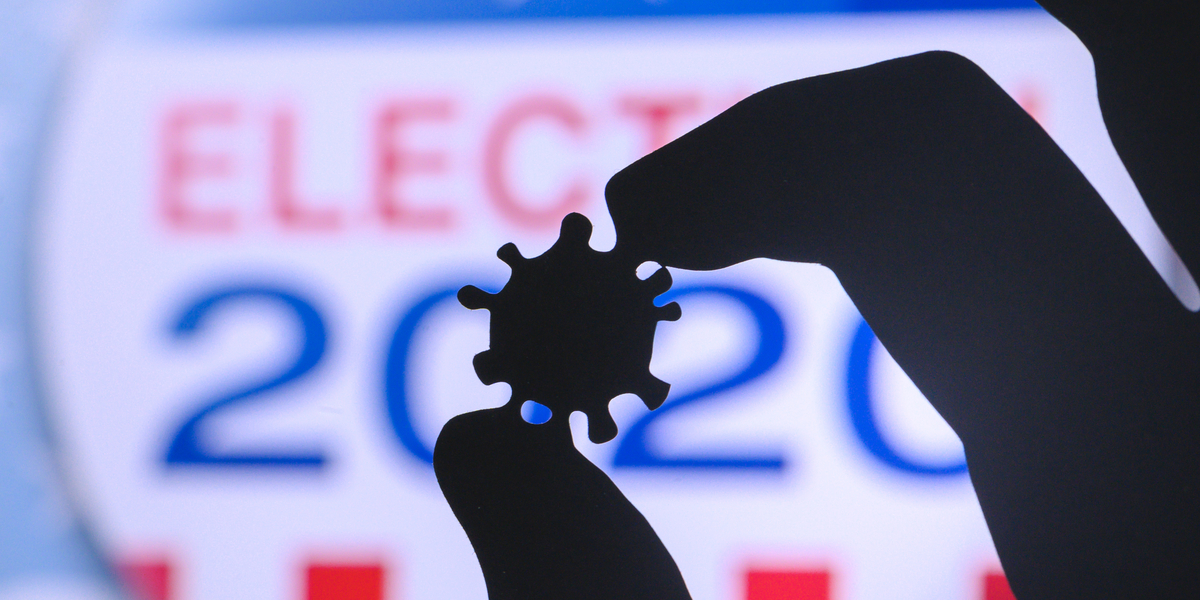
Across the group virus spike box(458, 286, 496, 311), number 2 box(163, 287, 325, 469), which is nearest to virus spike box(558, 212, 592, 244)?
virus spike box(458, 286, 496, 311)

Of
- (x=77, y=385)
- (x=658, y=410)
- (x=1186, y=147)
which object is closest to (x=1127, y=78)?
(x=1186, y=147)

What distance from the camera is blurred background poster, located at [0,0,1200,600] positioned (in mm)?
975

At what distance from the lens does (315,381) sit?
101cm

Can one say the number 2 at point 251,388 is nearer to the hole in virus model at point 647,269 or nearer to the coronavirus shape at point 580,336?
the coronavirus shape at point 580,336

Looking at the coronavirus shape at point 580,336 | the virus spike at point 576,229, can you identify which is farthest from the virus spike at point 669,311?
the virus spike at point 576,229

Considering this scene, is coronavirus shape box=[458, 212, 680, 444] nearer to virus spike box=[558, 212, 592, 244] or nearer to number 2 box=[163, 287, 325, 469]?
virus spike box=[558, 212, 592, 244]

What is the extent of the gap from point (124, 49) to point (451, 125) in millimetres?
437

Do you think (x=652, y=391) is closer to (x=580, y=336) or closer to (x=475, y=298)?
(x=580, y=336)

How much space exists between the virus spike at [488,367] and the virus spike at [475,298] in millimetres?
57

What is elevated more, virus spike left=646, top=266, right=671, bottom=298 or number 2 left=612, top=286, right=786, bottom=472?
virus spike left=646, top=266, right=671, bottom=298

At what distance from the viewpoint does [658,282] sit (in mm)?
949

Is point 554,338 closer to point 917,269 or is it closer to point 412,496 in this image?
point 412,496

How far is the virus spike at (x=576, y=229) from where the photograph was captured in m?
0.97

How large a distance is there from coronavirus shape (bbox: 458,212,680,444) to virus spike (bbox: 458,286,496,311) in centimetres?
2
